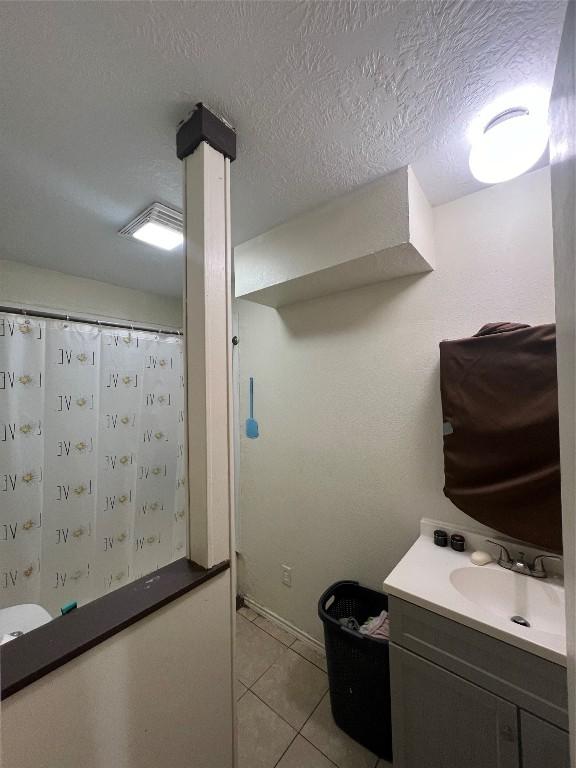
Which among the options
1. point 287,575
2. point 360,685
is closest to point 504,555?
point 360,685

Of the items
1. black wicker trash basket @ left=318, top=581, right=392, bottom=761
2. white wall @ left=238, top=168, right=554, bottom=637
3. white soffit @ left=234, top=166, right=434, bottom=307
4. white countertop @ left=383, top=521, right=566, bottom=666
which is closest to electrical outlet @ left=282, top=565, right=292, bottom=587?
white wall @ left=238, top=168, right=554, bottom=637

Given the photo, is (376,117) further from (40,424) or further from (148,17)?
(40,424)

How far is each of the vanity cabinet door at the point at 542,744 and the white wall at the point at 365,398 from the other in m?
0.58

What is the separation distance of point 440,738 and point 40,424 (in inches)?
79.9

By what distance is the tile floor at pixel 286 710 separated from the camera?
3.78 feet

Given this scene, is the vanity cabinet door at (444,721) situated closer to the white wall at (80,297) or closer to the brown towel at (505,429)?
the brown towel at (505,429)

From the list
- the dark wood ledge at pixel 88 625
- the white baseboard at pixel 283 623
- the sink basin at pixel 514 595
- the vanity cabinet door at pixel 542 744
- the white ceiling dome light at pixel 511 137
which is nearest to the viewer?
the dark wood ledge at pixel 88 625

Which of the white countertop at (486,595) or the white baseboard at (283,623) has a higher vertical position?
the white countertop at (486,595)

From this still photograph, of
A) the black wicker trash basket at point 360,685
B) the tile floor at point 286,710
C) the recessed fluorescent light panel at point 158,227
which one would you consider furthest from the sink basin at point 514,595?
the recessed fluorescent light panel at point 158,227

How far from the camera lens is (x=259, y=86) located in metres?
0.76

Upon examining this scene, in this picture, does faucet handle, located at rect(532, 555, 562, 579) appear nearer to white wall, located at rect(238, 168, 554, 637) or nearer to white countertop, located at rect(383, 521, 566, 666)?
white countertop, located at rect(383, 521, 566, 666)

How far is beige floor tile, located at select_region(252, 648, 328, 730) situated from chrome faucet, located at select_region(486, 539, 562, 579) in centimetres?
109

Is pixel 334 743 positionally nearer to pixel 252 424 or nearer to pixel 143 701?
pixel 143 701

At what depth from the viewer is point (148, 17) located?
0.61 metres
